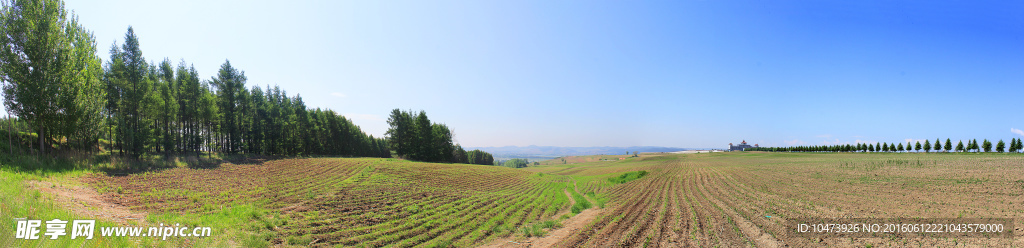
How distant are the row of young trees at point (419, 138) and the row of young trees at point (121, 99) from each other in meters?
14.9

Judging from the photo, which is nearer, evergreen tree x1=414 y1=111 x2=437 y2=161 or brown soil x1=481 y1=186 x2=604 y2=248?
brown soil x1=481 y1=186 x2=604 y2=248

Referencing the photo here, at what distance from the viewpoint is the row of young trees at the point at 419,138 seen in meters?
62.2

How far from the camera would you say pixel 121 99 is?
2811 cm

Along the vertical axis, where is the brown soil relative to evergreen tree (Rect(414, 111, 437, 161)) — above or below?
below

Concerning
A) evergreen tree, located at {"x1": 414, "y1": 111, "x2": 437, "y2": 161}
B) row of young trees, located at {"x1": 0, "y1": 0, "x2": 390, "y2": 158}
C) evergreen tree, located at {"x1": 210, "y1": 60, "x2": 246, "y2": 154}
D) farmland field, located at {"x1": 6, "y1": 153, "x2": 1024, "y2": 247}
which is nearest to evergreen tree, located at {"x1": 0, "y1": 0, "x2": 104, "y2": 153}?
row of young trees, located at {"x1": 0, "y1": 0, "x2": 390, "y2": 158}

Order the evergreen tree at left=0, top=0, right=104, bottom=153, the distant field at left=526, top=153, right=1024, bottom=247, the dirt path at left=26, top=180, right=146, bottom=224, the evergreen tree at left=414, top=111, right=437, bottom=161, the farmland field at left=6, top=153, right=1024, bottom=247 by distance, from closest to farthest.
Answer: the dirt path at left=26, top=180, right=146, bottom=224
the farmland field at left=6, top=153, right=1024, bottom=247
the distant field at left=526, top=153, right=1024, bottom=247
the evergreen tree at left=0, top=0, right=104, bottom=153
the evergreen tree at left=414, top=111, right=437, bottom=161

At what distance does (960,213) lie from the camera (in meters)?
10.9

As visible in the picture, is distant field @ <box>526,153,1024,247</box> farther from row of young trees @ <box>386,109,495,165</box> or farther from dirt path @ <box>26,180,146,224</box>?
row of young trees @ <box>386,109,495,165</box>

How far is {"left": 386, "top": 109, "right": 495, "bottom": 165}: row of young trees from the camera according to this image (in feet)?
204

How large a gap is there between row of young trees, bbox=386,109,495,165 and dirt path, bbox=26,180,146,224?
48.9 metres

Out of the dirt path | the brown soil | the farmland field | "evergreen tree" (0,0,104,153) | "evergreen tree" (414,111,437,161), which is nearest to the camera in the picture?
the dirt path

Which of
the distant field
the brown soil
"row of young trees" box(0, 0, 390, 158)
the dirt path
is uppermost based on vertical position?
"row of young trees" box(0, 0, 390, 158)

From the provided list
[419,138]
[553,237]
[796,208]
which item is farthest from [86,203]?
[419,138]

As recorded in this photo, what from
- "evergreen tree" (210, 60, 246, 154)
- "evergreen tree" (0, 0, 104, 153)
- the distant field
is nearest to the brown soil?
the distant field
